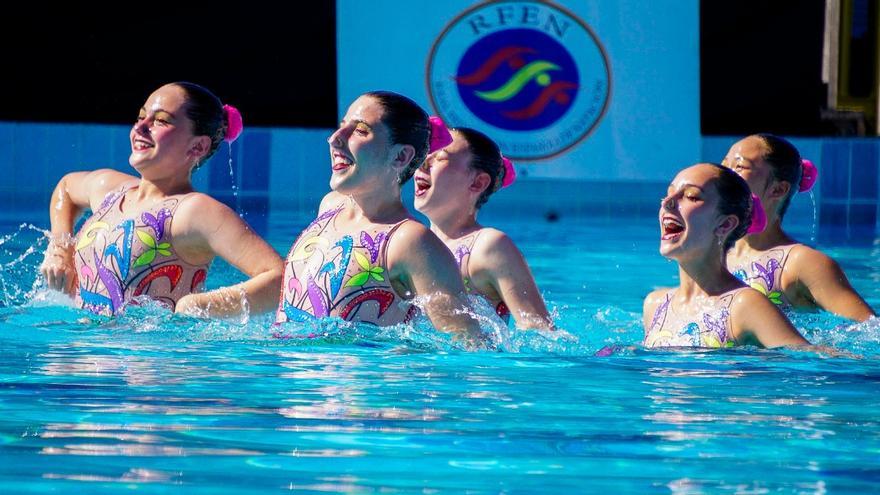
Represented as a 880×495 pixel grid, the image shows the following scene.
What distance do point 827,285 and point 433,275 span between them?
6.43ft

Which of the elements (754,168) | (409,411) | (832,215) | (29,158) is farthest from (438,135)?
(832,215)

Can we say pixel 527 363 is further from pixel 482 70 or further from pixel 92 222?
pixel 482 70

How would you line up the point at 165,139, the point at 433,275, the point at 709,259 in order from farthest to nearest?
the point at 165,139 → the point at 709,259 → the point at 433,275

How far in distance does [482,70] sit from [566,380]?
25.5 feet

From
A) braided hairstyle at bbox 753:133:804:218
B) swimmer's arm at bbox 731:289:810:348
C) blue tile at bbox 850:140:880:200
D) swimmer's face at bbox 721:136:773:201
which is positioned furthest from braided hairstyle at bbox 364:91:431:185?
blue tile at bbox 850:140:880:200

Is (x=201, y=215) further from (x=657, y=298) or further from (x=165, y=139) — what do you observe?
(x=657, y=298)

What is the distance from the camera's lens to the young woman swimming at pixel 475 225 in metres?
5.36

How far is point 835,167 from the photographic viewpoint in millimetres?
12391

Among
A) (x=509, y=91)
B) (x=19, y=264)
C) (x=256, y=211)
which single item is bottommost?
(x=256, y=211)

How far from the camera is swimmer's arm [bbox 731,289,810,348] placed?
4.57 metres

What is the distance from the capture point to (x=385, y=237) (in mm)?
4719

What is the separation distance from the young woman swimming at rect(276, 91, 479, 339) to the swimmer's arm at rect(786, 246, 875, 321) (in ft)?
5.81

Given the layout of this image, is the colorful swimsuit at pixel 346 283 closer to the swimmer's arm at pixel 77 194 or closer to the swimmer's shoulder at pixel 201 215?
the swimmer's shoulder at pixel 201 215

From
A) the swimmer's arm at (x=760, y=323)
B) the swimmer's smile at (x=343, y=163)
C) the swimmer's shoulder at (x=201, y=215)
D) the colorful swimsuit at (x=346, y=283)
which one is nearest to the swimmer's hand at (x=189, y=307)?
the colorful swimsuit at (x=346, y=283)
